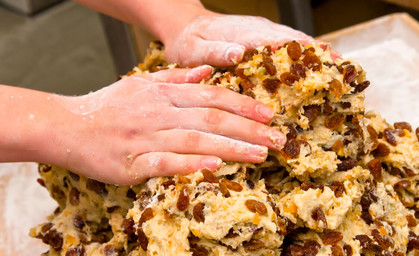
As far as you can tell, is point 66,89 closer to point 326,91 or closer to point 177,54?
point 177,54

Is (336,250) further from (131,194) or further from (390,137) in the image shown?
(131,194)

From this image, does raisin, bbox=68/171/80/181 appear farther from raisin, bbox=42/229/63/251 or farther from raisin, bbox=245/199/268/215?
raisin, bbox=245/199/268/215

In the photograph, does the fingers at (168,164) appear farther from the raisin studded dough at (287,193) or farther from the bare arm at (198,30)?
the bare arm at (198,30)

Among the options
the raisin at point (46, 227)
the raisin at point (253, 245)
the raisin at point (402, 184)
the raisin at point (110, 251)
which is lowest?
the raisin at point (46, 227)

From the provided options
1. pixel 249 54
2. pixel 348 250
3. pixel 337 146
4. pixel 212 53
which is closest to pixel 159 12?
pixel 212 53

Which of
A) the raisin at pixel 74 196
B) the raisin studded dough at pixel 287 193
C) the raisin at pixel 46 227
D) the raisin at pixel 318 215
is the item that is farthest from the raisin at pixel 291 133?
the raisin at pixel 46 227

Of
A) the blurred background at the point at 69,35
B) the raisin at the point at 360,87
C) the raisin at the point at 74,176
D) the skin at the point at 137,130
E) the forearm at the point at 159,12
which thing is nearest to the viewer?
the skin at the point at 137,130
